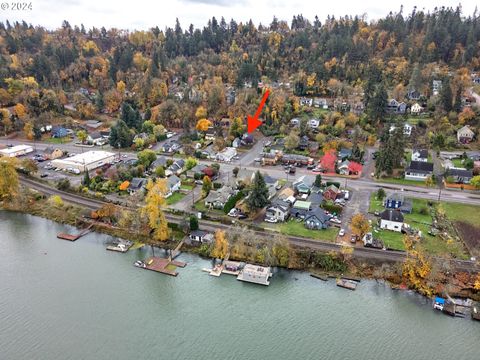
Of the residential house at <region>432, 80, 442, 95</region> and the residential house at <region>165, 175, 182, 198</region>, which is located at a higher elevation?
Answer: the residential house at <region>432, 80, 442, 95</region>

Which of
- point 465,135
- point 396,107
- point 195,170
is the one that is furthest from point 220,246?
point 396,107

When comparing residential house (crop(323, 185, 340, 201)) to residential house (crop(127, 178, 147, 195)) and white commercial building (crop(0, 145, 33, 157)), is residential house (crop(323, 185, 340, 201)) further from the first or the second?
white commercial building (crop(0, 145, 33, 157))

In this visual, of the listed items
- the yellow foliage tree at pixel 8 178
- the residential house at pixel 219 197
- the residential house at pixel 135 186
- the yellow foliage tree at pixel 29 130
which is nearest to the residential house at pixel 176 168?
the residential house at pixel 135 186

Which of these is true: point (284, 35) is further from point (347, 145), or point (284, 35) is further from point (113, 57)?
point (347, 145)

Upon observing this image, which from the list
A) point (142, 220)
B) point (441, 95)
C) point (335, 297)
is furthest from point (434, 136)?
point (142, 220)

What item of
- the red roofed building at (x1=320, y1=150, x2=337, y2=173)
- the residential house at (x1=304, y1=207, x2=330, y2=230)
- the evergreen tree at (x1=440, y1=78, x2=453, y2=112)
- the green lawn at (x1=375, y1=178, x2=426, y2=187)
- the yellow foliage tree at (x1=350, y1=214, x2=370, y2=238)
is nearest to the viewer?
the yellow foliage tree at (x1=350, y1=214, x2=370, y2=238)

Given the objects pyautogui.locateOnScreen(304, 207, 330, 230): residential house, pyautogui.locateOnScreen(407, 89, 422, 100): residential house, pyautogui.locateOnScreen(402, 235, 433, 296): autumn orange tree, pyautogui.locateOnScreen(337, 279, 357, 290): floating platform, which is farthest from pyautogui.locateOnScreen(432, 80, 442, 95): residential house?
pyautogui.locateOnScreen(337, 279, 357, 290): floating platform

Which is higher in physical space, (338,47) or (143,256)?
(338,47)

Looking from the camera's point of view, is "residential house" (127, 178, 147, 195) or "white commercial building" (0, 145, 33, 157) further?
"white commercial building" (0, 145, 33, 157)
